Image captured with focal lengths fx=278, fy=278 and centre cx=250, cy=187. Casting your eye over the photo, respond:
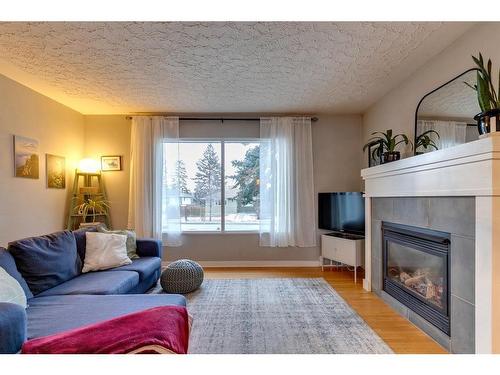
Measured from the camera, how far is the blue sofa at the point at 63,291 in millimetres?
1402

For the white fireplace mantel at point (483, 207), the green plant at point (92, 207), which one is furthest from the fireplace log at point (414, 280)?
the green plant at point (92, 207)

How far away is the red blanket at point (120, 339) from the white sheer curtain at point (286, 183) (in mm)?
3245

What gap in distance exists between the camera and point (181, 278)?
319 centimetres

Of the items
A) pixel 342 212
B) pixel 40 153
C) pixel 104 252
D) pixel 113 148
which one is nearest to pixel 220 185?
pixel 113 148

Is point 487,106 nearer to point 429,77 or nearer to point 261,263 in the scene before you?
point 429,77

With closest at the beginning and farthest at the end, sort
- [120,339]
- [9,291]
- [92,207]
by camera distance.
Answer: [120,339]
[9,291]
[92,207]

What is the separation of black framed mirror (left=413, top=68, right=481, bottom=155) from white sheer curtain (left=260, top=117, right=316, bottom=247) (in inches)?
69.7

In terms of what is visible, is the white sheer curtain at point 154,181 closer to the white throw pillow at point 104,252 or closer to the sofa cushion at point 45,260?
the white throw pillow at point 104,252

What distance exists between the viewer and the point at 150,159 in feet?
14.5

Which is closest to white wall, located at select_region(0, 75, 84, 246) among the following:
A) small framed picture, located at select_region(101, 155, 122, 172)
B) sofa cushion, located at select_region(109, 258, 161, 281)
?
small framed picture, located at select_region(101, 155, 122, 172)

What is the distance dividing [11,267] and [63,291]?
0.42 meters

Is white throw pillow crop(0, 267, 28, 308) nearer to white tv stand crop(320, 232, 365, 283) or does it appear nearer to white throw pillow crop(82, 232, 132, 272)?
white throw pillow crop(82, 232, 132, 272)

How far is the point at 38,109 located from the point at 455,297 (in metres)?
4.78
